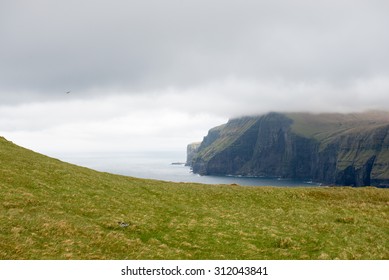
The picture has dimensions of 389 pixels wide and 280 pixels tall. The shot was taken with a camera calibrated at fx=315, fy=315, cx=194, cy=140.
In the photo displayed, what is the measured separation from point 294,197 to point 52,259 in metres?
34.4

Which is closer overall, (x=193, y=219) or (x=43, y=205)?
(x=43, y=205)

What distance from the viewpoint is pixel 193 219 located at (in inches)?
1173

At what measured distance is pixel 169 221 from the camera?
2895 centimetres

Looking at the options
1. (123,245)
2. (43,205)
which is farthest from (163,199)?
(123,245)

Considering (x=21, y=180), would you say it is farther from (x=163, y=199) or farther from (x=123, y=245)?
(x=123, y=245)

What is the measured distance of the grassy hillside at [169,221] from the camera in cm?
2091

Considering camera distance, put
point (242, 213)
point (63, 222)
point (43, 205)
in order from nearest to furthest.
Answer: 1. point (63, 222)
2. point (43, 205)
3. point (242, 213)

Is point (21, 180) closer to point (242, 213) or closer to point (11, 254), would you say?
point (11, 254)

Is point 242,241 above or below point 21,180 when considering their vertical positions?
below

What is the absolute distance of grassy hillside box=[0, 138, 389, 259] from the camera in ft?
68.6

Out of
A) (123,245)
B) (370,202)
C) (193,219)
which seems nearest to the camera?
(123,245)

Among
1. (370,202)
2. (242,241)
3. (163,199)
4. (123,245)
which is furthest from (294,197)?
(123,245)

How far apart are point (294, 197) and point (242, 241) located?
22.6 m
